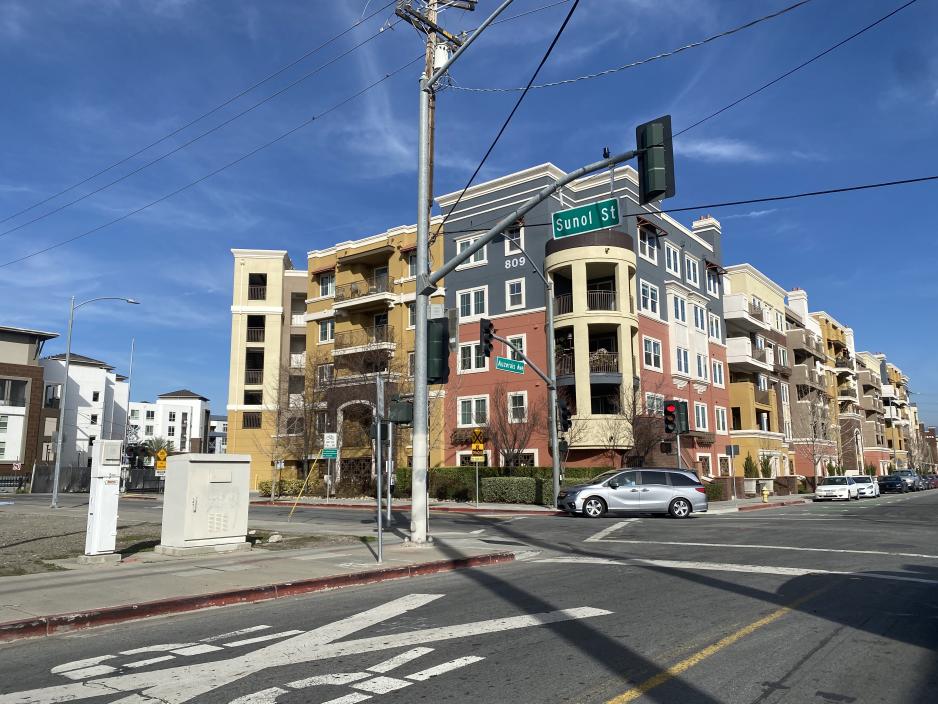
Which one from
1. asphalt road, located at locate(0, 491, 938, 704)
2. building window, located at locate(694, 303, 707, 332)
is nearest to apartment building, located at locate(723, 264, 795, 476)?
building window, located at locate(694, 303, 707, 332)

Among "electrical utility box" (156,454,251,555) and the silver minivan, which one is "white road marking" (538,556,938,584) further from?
the silver minivan

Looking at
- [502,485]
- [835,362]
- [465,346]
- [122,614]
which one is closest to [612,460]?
[502,485]

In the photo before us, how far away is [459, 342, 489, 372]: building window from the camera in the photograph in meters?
39.6

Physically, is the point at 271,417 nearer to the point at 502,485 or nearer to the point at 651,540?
the point at 502,485

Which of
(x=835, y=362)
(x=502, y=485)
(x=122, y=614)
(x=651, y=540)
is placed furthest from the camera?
(x=835, y=362)

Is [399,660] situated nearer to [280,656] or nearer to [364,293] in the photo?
[280,656]

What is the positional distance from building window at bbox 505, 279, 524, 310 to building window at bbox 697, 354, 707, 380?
13029 millimetres

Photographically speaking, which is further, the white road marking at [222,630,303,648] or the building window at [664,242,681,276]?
the building window at [664,242,681,276]

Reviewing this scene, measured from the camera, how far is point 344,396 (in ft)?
133

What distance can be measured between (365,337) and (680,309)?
18.5 m

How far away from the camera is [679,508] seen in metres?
23.7

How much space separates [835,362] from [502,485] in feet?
201

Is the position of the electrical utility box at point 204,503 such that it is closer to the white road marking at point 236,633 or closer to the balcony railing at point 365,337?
the white road marking at point 236,633

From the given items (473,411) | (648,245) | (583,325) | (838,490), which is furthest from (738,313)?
(473,411)
